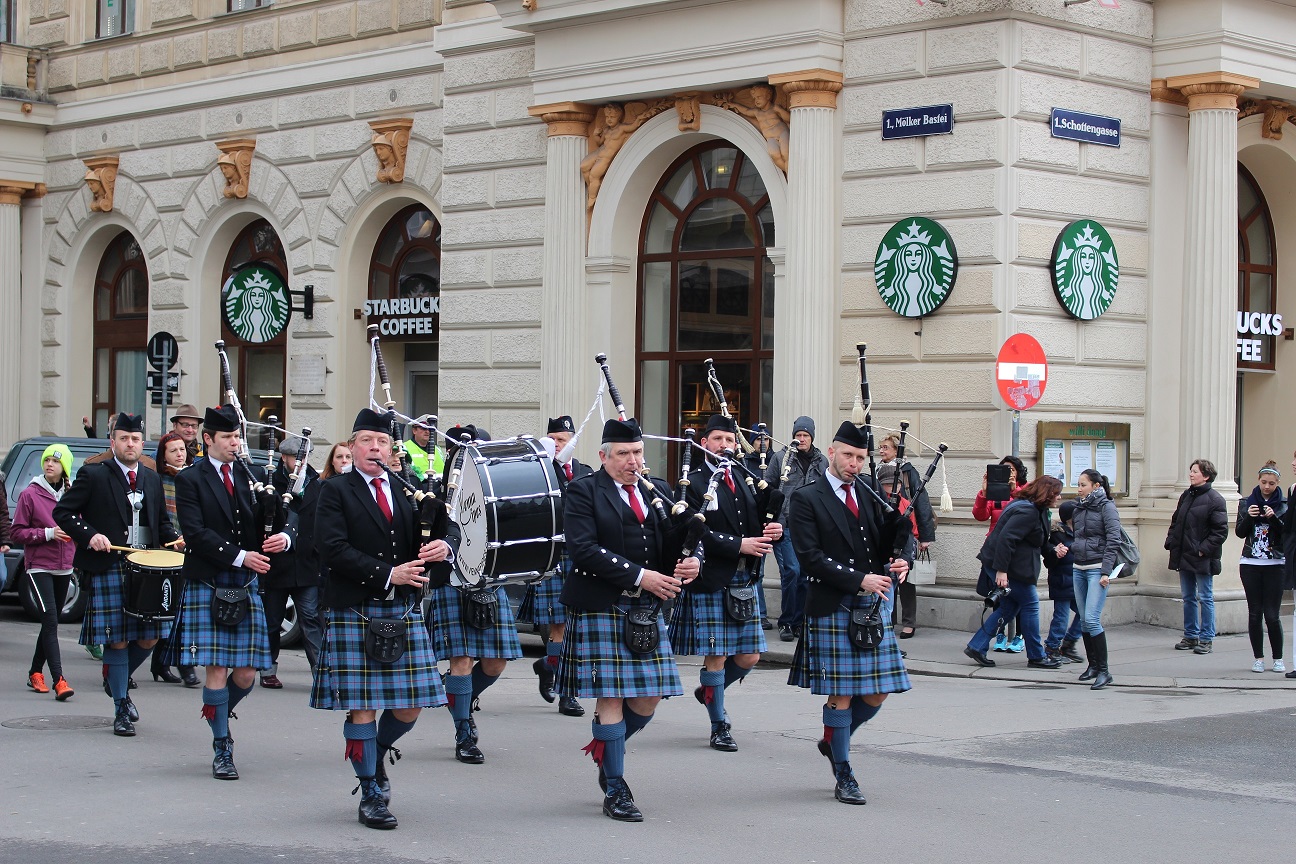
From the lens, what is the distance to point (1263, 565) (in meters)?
14.4

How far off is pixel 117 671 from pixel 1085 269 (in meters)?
10.3

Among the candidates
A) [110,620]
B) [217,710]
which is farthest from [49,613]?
[217,710]

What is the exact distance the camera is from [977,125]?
54.4ft

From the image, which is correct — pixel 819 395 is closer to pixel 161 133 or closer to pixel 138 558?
pixel 138 558

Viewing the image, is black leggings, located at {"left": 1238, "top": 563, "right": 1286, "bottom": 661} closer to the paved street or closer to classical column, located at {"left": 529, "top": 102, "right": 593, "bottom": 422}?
the paved street

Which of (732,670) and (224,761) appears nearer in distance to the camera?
(224,761)

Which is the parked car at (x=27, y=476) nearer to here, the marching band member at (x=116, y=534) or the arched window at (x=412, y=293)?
the marching band member at (x=116, y=534)

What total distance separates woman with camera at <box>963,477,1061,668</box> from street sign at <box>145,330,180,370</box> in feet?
38.2

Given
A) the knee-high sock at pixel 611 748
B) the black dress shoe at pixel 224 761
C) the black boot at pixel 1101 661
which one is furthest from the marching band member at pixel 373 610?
the black boot at pixel 1101 661

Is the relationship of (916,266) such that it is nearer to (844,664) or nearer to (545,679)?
(545,679)

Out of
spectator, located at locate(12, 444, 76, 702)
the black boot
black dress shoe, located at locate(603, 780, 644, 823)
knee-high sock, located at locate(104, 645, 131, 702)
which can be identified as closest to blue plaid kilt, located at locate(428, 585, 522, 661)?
knee-high sock, located at locate(104, 645, 131, 702)

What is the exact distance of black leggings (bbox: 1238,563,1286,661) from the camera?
14352 mm

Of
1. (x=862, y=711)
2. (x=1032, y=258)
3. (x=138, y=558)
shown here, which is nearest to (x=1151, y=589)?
(x=1032, y=258)

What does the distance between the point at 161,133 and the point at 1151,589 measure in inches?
620
